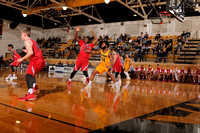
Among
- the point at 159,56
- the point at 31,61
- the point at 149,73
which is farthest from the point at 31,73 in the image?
the point at 159,56

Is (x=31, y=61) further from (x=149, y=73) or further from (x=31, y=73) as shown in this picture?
(x=149, y=73)

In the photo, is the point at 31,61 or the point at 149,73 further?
the point at 149,73

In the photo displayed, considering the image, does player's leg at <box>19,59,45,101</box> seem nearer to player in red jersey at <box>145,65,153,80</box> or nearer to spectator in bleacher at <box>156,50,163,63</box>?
player in red jersey at <box>145,65,153,80</box>

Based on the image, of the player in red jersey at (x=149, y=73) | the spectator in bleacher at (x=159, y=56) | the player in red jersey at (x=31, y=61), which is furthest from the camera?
the spectator in bleacher at (x=159, y=56)

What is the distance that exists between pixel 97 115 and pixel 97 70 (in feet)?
9.33

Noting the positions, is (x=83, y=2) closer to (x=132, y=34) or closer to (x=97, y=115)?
(x=132, y=34)

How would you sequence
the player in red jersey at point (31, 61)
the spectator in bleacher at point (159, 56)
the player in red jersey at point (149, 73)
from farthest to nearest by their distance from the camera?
the spectator in bleacher at point (159, 56) < the player in red jersey at point (149, 73) < the player in red jersey at point (31, 61)

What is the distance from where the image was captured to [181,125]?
2.31 m

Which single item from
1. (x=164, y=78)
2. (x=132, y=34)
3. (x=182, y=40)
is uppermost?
(x=132, y=34)

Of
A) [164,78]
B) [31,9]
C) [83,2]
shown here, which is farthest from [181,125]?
[31,9]

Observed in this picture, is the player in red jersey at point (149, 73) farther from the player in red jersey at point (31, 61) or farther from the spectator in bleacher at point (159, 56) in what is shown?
the player in red jersey at point (31, 61)

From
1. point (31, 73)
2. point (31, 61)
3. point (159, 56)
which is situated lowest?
point (31, 73)

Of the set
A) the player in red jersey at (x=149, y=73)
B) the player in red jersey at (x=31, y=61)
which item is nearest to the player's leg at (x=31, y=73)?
the player in red jersey at (x=31, y=61)

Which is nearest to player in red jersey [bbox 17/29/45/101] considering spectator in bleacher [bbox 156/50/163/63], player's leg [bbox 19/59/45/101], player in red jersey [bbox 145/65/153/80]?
player's leg [bbox 19/59/45/101]
